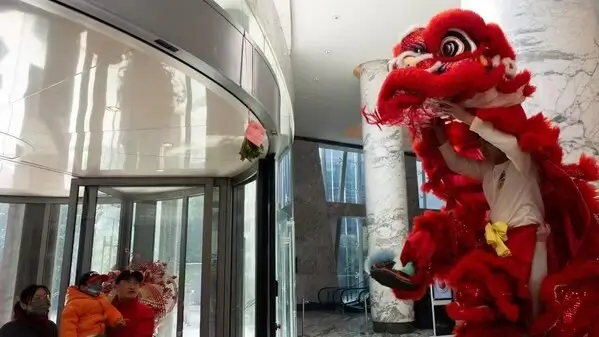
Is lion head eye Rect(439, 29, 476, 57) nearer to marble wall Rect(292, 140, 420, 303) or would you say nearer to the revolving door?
the revolving door

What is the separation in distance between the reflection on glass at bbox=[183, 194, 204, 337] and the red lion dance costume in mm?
4686

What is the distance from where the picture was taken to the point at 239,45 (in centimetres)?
262

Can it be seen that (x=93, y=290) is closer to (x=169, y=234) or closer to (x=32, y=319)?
(x=32, y=319)

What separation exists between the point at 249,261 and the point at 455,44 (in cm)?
413

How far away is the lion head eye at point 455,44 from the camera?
1.04 metres

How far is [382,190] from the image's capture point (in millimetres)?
6660

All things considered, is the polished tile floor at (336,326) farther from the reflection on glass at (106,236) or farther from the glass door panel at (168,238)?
the reflection on glass at (106,236)

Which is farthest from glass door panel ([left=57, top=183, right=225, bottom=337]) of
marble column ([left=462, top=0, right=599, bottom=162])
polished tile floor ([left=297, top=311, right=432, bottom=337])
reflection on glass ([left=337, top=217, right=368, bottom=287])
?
reflection on glass ([left=337, top=217, right=368, bottom=287])

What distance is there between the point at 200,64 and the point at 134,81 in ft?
2.41

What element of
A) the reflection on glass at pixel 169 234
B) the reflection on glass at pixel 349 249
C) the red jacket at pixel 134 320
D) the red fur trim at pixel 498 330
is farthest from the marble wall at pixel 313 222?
the red fur trim at pixel 498 330

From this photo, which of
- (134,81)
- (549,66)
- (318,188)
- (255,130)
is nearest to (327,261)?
(318,188)

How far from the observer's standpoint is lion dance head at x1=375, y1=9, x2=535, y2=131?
3.29 feet

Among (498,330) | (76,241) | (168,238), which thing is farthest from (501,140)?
(76,241)

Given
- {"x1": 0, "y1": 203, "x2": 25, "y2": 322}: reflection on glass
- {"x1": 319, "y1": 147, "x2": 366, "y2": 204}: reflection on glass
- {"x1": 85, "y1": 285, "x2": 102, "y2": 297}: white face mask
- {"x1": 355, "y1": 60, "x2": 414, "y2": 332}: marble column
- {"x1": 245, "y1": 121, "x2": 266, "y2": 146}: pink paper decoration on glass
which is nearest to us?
{"x1": 245, "y1": 121, "x2": 266, "y2": 146}: pink paper decoration on glass
